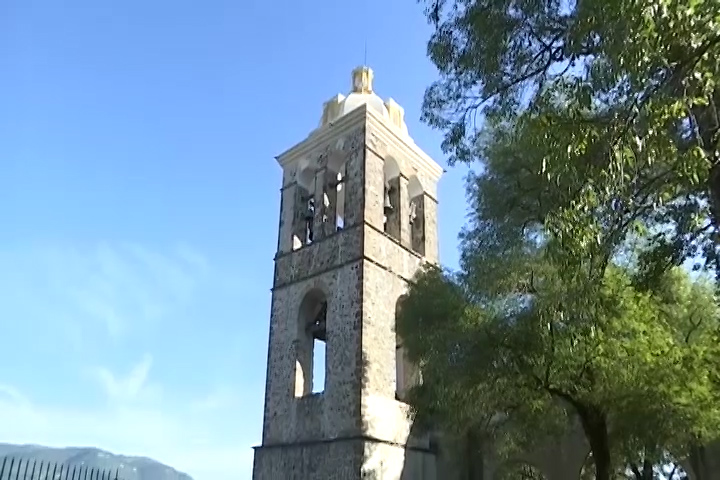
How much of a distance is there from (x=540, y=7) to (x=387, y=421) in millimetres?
10756

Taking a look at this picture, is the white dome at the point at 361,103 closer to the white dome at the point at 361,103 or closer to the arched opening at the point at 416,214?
the white dome at the point at 361,103

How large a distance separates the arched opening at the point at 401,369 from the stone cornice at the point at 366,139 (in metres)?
4.43

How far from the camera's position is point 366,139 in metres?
16.4

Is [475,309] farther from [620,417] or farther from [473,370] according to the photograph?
[620,417]

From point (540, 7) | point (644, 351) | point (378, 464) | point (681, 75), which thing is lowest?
point (378, 464)

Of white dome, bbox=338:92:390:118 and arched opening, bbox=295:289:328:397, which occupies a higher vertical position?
white dome, bbox=338:92:390:118

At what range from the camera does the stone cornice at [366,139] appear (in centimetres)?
1672

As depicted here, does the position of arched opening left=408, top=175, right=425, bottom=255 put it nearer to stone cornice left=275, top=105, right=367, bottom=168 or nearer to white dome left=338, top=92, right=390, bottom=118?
white dome left=338, top=92, right=390, bottom=118

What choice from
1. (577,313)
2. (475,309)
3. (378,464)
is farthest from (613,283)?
(378,464)

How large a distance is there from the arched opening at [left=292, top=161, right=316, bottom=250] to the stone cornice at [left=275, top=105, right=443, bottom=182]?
53 centimetres

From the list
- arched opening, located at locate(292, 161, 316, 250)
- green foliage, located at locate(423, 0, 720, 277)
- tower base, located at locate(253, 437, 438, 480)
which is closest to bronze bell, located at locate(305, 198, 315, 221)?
arched opening, located at locate(292, 161, 316, 250)

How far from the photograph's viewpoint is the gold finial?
18938 mm

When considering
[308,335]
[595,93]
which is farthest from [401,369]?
[595,93]

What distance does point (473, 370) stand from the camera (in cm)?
972
